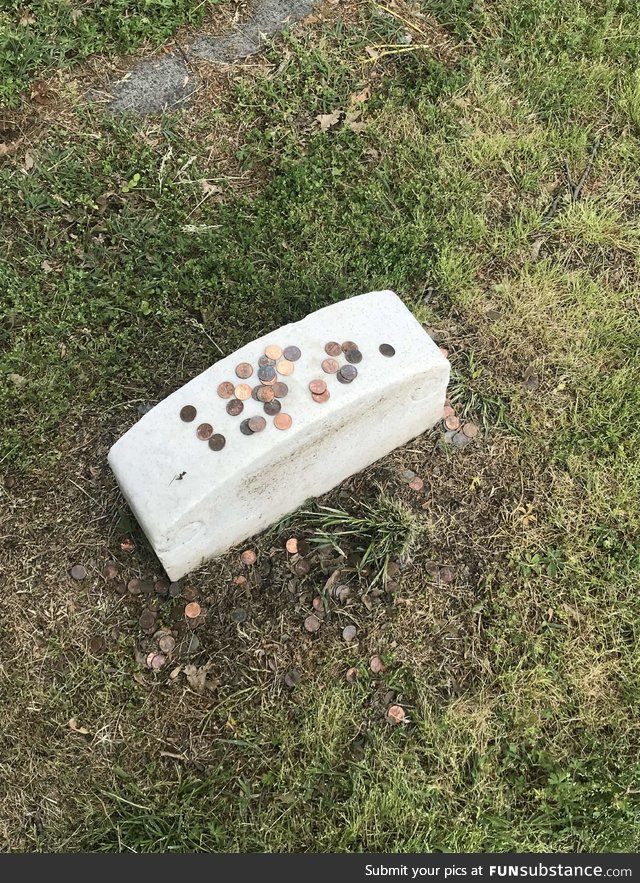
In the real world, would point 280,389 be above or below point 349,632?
above

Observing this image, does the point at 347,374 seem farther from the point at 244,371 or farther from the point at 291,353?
the point at 244,371

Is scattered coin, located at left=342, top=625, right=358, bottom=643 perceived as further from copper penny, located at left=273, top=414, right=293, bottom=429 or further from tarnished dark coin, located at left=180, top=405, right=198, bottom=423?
tarnished dark coin, located at left=180, top=405, right=198, bottom=423

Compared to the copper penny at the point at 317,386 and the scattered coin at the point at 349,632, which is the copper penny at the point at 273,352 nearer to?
the copper penny at the point at 317,386

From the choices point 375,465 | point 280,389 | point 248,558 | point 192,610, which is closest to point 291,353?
point 280,389

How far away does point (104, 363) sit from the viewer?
3.56 m

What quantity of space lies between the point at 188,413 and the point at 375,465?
101 cm

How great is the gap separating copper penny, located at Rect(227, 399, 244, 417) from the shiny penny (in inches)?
4.2

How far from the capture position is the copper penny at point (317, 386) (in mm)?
2824

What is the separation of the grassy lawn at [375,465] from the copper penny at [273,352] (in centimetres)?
75

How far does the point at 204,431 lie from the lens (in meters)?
2.77

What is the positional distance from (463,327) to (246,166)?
152 centimetres

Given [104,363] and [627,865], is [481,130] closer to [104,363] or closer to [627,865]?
[104,363]

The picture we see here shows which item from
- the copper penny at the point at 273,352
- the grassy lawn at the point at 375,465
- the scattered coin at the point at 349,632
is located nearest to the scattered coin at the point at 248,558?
the grassy lawn at the point at 375,465

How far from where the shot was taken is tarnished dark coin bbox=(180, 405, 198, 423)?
2801 mm
